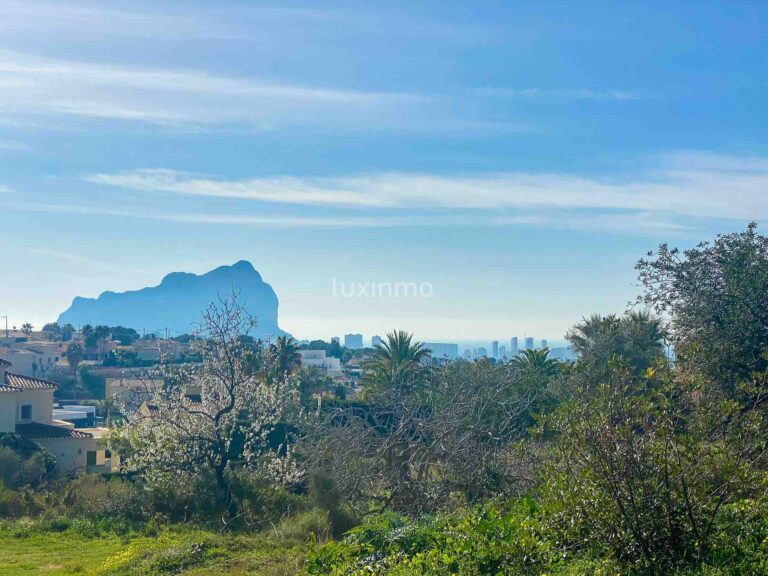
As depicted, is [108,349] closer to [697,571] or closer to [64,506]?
[64,506]

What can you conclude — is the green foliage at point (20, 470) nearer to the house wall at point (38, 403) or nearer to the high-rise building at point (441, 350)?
the house wall at point (38, 403)

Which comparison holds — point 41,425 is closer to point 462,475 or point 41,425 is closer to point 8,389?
point 8,389

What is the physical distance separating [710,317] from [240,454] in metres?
10.8

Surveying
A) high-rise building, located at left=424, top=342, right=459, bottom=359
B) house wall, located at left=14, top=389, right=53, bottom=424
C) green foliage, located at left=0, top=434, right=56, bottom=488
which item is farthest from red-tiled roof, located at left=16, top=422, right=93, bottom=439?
high-rise building, located at left=424, top=342, right=459, bottom=359

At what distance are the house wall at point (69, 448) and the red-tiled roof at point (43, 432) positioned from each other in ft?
0.73

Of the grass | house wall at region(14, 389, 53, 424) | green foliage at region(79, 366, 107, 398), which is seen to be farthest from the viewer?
green foliage at region(79, 366, 107, 398)

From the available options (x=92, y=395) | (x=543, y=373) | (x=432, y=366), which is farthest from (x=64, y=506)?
(x=92, y=395)

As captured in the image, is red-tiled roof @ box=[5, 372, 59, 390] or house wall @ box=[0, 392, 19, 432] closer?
house wall @ box=[0, 392, 19, 432]

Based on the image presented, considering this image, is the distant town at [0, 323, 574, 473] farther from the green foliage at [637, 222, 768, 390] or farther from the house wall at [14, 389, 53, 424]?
the green foliage at [637, 222, 768, 390]

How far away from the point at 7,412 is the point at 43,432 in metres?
1.82

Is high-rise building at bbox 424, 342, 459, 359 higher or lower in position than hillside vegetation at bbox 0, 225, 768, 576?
higher

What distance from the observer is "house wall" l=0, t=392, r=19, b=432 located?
35.0 meters

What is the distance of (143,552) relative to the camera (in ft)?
36.9

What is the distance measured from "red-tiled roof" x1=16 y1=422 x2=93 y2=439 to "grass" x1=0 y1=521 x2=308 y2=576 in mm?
22407
